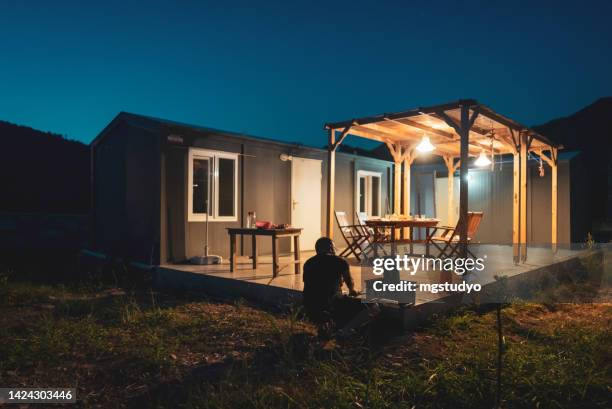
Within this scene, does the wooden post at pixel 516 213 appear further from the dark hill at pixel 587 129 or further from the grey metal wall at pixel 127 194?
the dark hill at pixel 587 129

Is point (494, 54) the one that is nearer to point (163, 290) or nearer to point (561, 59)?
point (561, 59)

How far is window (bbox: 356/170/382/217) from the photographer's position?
1149cm

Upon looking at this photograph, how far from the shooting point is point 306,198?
9.84 metres

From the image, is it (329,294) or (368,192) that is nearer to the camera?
(329,294)

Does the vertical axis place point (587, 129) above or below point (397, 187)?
above

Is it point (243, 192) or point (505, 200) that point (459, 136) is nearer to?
point (243, 192)

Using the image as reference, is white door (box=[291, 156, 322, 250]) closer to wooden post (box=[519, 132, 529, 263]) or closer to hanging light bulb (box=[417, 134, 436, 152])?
hanging light bulb (box=[417, 134, 436, 152])

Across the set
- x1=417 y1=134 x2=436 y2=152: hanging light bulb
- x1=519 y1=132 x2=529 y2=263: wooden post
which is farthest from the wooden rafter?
x1=519 y1=132 x2=529 y2=263: wooden post

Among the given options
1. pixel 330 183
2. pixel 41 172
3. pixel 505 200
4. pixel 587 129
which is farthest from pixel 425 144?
pixel 587 129

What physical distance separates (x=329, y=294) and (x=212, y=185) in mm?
4693

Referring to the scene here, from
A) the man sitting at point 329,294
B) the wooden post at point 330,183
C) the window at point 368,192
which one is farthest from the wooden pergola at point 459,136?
the window at point 368,192

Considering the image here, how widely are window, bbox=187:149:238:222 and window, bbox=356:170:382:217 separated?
160 inches

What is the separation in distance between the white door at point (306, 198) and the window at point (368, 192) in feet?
5.32

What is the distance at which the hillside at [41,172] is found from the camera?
21781 mm
